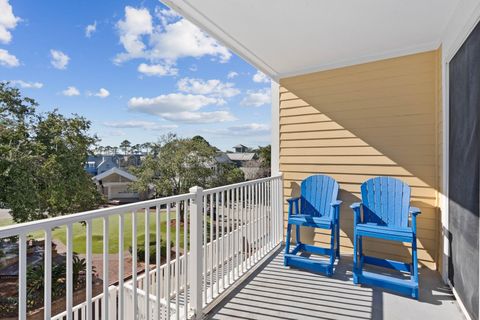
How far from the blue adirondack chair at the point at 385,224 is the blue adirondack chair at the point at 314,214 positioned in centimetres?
29

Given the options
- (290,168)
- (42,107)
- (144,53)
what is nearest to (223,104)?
(144,53)

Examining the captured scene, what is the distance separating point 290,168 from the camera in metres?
3.99

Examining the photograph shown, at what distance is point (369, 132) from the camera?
3.43 m

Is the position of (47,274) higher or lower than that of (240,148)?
lower

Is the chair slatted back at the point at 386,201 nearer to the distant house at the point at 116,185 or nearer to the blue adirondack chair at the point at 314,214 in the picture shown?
the blue adirondack chair at the point at 314,214

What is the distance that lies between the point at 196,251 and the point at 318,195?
1.87 m

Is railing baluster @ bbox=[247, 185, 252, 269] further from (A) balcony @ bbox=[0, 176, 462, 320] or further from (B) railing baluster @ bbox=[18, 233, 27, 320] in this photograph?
(B) railing baluster @ bbox=[18, 233, 27, 320]

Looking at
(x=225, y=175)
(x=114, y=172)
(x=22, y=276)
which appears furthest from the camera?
(x=114, y=172)

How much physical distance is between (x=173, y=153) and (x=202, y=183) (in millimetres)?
2339

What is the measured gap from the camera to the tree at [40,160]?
315 inches

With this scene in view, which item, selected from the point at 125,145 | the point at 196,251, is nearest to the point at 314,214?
the point at 196,251

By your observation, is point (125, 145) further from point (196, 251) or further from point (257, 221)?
point (196, 251)

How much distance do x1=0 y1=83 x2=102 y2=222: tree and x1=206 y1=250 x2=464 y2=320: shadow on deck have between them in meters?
8.43

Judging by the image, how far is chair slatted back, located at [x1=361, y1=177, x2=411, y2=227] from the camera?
115 inches
